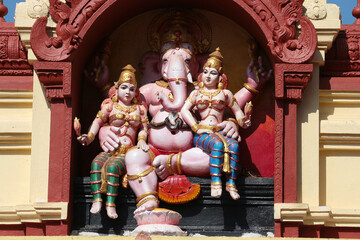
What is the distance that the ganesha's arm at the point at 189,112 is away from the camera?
451 inches

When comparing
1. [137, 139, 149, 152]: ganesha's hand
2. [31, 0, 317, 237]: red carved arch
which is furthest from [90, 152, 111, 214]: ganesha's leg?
[137, 139, 149, 152]: ganesha's hand

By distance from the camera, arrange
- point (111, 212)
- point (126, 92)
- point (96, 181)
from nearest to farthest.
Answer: point (111, 212)
point (96, 181)
point (126, 92)

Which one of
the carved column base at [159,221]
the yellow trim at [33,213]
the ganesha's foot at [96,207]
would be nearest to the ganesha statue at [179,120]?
the carved column base at [159,221]

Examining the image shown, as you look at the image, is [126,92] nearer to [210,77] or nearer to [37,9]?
[210,77]

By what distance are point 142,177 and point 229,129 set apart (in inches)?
39.2

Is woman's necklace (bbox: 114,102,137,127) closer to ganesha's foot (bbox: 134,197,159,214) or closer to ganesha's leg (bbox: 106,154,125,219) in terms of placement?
ganesha's leg (bbox: 106,154,125,219)

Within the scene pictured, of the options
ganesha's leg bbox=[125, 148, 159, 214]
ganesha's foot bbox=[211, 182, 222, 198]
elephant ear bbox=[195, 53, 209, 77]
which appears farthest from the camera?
elephant ear bbox=[195, 53, 209, 77]

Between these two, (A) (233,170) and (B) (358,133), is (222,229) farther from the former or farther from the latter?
(B) (358,133)

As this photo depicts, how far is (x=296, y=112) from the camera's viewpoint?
11484 mm

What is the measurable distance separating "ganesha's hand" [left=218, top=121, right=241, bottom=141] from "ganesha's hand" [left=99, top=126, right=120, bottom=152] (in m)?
1.04

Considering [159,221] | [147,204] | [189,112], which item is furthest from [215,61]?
[159,221]

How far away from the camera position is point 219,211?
37.1 ft

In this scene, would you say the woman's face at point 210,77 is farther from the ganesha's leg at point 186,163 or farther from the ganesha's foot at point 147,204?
the ganesha's foot at point 147,204

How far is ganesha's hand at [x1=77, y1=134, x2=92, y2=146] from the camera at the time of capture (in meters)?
11.4
